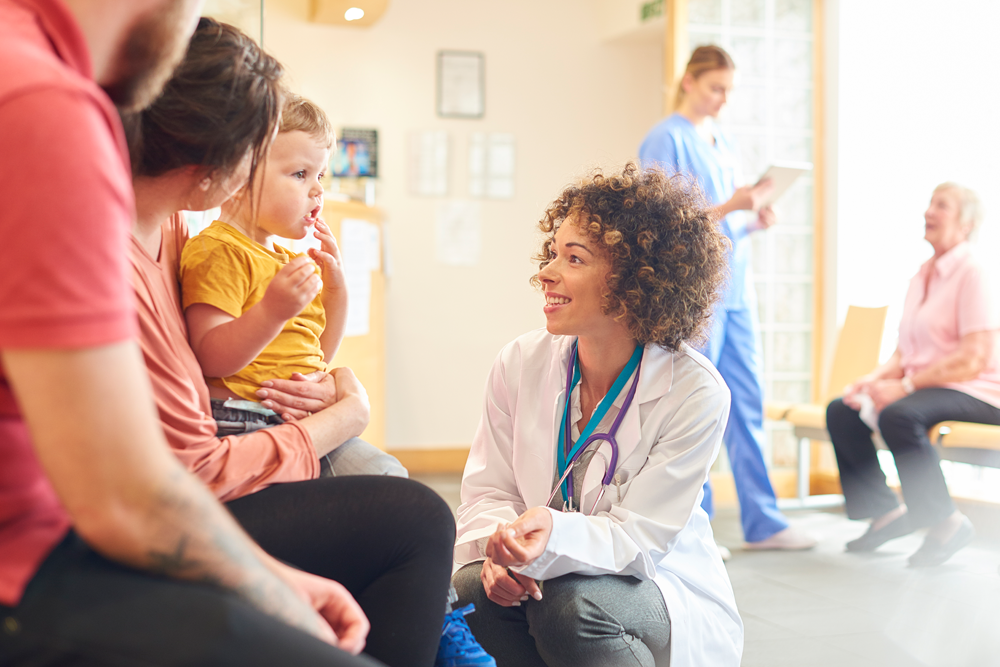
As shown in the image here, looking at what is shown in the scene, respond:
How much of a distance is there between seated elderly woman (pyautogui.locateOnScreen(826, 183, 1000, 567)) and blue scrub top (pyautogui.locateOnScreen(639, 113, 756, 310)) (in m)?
0.75

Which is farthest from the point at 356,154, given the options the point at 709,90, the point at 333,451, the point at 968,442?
the point at 333,451

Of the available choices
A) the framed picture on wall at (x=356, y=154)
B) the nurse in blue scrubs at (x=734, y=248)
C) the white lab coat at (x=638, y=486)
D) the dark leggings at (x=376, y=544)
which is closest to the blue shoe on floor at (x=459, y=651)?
the dark leggings at (x=376, y=544)

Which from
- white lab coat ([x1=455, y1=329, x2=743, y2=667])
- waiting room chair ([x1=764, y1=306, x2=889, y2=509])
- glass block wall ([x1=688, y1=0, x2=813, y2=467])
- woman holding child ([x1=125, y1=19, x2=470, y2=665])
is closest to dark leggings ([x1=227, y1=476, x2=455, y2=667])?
woman holding child ([x1=125, y1=19, x2=470, y2=665])

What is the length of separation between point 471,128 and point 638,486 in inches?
165

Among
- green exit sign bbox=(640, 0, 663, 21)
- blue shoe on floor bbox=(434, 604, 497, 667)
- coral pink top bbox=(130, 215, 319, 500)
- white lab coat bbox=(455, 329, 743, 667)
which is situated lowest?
blue shoe on floor bbox=(434, 604, 497, 667)

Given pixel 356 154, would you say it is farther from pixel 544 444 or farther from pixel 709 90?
pixel 544 444

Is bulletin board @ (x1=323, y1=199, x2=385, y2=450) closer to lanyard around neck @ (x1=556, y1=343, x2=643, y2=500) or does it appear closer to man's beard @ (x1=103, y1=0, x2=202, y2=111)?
lanyard around neck @ (x1=556, y1=343, x2=643, y2=500)

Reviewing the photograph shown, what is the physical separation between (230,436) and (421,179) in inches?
171

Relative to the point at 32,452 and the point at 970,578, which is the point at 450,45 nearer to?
the point at 970,578

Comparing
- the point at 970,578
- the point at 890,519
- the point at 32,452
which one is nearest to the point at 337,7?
the point at 890,519

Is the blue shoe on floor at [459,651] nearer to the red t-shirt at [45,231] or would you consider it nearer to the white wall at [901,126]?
the red t-shirt at [45,231]

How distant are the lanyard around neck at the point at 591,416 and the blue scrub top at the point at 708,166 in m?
1.52

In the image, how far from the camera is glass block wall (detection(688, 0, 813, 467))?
4.51 meters

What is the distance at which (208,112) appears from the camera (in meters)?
0.97
